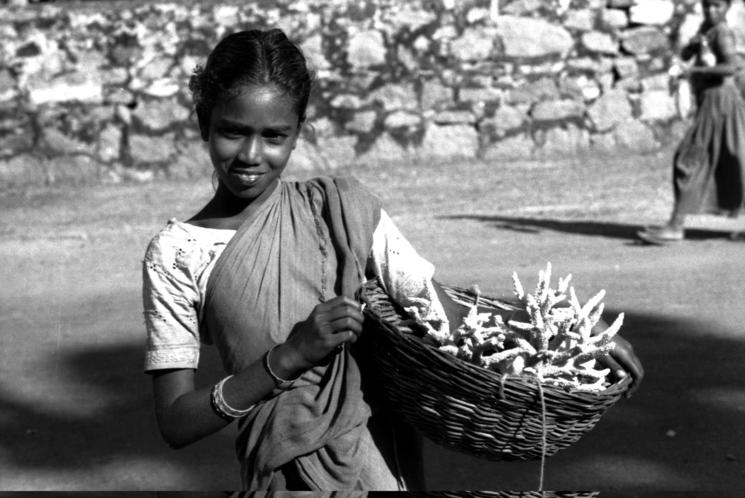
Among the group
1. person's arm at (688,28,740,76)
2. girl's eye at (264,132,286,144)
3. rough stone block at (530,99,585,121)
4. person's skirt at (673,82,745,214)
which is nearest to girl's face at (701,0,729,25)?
person's arm at (688,28,740,76)

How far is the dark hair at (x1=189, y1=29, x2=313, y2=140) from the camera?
7.86 feet

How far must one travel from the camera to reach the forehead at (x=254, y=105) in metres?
2.38

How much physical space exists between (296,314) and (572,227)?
7.51m

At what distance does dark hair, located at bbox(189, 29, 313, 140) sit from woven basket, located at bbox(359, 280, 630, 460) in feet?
1.53

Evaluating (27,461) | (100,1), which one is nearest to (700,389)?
(27,461)

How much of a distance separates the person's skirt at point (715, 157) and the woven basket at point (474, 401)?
7.19 m

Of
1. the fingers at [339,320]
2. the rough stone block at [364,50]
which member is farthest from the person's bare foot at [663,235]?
the fingers at [339,320]

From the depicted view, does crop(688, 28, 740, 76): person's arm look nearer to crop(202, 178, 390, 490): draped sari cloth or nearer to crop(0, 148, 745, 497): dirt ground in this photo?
crop(0, 148, 745, 497): dirt ground

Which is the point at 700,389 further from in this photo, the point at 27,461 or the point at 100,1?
the point at 100,1

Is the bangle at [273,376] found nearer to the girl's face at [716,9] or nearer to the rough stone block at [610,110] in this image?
the girl's face at [716,9]

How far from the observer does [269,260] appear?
2377 millimetres

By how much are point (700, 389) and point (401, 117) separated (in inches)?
306

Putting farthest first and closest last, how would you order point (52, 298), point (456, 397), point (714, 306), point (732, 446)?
point (52, 298), point (714, 306), point (732, 446), point (456, 397)

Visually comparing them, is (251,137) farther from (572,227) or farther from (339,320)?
(572,227)
